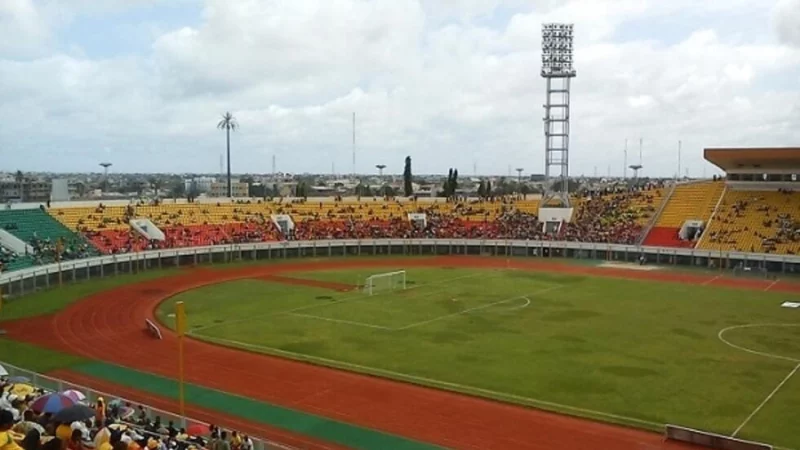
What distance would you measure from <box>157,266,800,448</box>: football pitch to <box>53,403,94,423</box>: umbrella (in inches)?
579

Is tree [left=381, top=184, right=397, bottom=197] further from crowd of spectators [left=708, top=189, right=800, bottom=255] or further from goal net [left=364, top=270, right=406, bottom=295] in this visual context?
goal net [left=364, top=270, right=406, bottom=295]

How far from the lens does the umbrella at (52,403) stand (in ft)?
51.5

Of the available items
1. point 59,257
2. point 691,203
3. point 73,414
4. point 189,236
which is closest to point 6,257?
point 59,257

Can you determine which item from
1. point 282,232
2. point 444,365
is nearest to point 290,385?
point 444,365

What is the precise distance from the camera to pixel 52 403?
15.9 m

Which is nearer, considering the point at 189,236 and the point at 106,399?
the point at 106,399

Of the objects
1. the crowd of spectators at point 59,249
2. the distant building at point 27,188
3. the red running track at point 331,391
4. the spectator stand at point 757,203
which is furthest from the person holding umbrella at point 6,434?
the distant building at point 27,188

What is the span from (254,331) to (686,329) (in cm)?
2131

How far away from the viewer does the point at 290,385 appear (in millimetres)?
Answer: 27203

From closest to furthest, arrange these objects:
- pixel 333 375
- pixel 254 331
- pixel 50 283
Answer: pixel 333 375
pixel 254 331
pixel 50 283

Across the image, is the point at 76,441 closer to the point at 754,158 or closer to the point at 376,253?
the point at 376,253

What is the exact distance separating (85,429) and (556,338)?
2432cm

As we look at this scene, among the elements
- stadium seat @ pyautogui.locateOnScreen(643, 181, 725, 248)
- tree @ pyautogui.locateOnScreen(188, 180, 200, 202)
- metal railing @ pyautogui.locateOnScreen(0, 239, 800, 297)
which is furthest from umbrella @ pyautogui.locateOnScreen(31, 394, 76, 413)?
tree @ pyautogui.locateOnScreen(188, 180, 200, 202)

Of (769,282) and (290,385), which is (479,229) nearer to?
(769,282)
